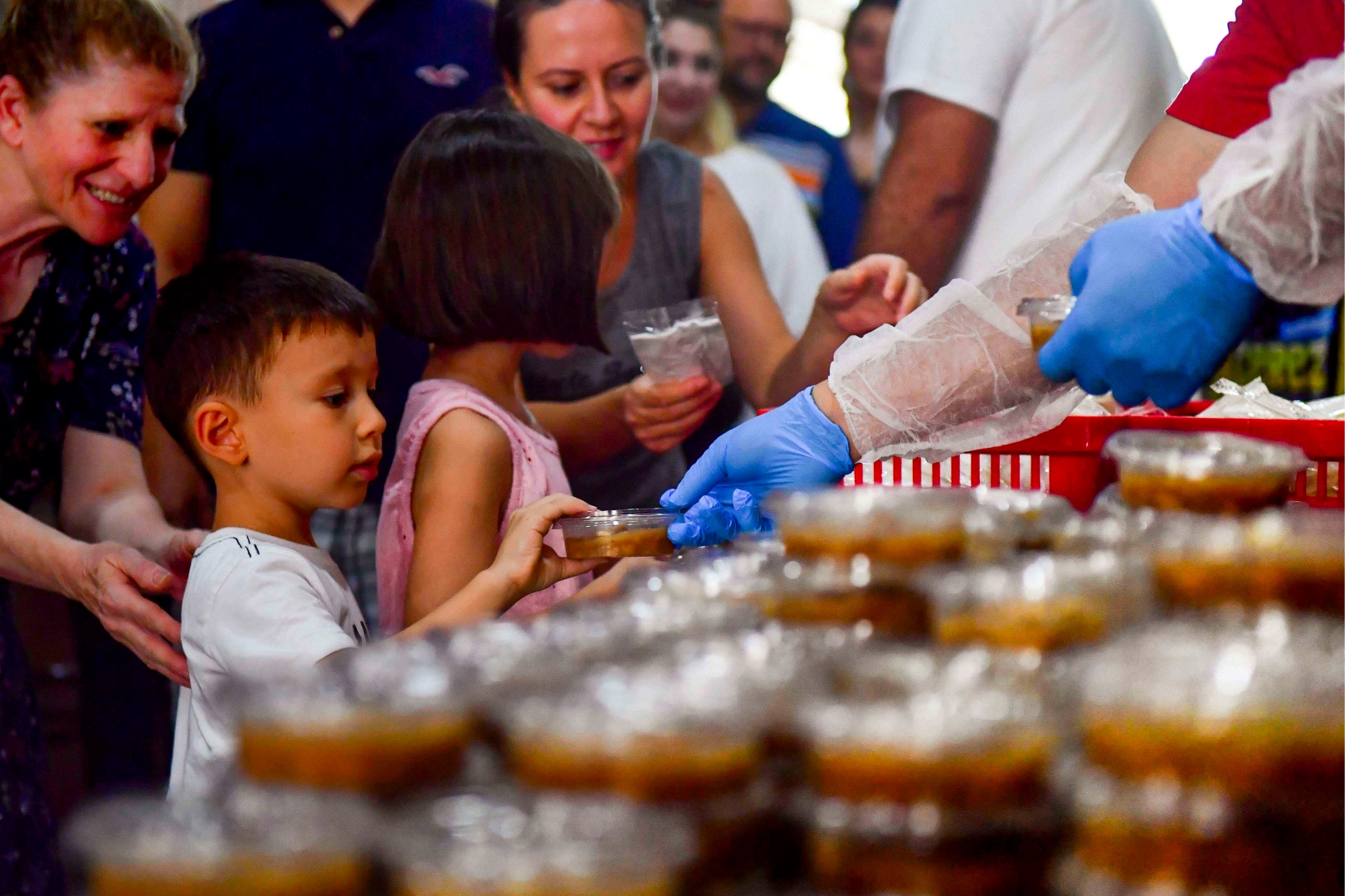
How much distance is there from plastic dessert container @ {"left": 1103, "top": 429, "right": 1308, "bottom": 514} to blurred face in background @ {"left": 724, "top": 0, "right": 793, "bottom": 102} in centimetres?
187

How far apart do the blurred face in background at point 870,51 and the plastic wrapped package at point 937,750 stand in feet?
7.56

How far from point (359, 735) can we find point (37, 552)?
1.33 m

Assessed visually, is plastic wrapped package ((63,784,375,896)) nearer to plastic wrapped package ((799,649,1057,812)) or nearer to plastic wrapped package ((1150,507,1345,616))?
plastic wrapped package ((799,649,1057,812))

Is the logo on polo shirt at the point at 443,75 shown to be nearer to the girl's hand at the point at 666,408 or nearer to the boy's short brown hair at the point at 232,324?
the girl's hand at the point at 666,408

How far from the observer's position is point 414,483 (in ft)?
6.59

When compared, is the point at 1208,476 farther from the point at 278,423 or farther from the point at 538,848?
the point at 278,423

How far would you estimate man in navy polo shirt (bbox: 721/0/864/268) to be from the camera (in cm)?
282

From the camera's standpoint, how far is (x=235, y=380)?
176 cm

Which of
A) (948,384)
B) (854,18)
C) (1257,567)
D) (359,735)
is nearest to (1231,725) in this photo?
(1257,567)

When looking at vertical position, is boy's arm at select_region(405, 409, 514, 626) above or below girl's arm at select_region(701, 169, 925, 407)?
below

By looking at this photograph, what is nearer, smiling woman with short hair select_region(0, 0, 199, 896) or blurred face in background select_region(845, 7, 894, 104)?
smiling woman with short hair select_region(0, 0, 199, 896)

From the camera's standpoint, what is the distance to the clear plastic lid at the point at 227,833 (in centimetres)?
61

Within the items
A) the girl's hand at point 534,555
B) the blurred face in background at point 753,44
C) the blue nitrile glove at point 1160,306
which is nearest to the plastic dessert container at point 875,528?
the blue nitrile glove at point 1160,306

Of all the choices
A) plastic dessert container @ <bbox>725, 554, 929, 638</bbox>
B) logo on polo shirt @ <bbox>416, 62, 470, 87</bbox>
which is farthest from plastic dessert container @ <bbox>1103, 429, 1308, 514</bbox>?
logo on polo shirt @ <bbox>416, 62, 470, 87</bbox>
